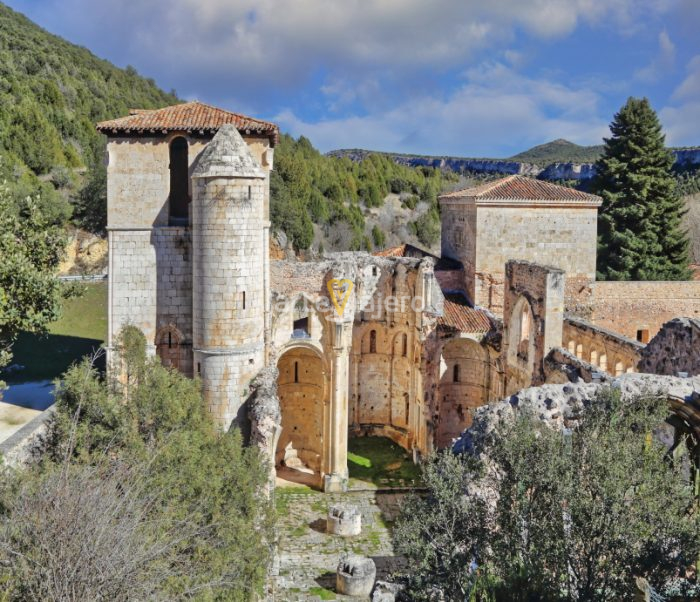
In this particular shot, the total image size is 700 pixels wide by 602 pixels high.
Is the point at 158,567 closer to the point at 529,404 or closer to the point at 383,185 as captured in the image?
the point at 529,404

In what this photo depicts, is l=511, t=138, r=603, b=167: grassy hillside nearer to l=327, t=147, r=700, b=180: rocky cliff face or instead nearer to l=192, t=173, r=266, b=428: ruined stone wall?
l=327, t=147, r=700, b=180: rocky cliff face

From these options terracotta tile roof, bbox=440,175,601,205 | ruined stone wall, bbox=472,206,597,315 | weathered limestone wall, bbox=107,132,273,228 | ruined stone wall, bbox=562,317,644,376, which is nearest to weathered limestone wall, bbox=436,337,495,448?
ruined stone wall, bbox=472,206,597,315

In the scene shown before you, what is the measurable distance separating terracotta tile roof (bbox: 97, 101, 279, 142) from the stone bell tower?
2.34 ft

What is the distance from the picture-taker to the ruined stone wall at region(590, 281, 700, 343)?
27.7 m

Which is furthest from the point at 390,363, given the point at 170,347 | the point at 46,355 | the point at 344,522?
the point at 46,355

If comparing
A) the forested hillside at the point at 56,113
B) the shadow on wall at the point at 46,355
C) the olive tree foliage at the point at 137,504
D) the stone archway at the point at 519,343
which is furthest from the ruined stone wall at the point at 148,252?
the forested hillside at the point at 56,113

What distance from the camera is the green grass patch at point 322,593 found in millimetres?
13414

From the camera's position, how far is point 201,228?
15.5 m

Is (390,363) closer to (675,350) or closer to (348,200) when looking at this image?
(675,350)

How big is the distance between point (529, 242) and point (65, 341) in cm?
1837

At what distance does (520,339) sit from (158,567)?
14805 mm

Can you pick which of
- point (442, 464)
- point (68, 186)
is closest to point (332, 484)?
point (442, 464)

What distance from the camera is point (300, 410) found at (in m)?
20.9

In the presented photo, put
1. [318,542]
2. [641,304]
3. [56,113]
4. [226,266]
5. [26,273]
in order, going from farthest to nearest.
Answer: [56,113], [641,304], [318,542], [226,266], [26,273]
